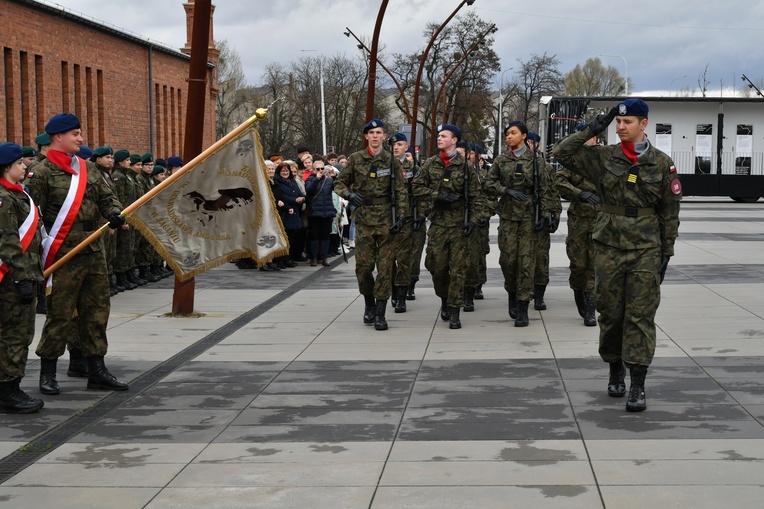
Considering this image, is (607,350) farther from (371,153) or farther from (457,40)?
(457,40)

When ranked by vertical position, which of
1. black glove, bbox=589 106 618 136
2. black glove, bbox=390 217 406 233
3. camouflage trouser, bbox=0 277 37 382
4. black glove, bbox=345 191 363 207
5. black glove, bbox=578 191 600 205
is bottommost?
camouflage trouser, bbox=0 277 37 382

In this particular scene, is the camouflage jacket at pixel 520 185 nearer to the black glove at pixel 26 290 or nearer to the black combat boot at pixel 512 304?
the black combat boot at pixel 512 304

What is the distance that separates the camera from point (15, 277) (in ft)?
24.2

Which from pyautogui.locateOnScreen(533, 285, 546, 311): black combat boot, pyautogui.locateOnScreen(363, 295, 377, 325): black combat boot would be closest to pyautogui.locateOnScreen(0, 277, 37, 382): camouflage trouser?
pyautogui.locateOnScreen(363, 295, 377, 325): black combat boot

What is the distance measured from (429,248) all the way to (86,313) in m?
4.41

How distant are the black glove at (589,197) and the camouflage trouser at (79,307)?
467 cm

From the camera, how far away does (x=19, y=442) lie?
673 centimetres

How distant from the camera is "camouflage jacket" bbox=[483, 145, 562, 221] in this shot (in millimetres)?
11547

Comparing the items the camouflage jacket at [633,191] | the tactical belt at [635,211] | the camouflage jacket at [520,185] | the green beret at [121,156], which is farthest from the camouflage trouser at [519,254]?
the green beret at [121,156]

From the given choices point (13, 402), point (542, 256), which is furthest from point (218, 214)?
point (542, 256)

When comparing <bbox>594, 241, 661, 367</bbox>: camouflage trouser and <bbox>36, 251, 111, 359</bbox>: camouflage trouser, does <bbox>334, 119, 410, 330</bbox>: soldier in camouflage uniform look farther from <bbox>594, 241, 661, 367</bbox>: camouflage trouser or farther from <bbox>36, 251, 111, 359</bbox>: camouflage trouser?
<bbox>594, 241, 661, 367</bbox>: camouflage trouser

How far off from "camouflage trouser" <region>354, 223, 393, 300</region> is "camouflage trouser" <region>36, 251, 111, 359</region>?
12.0 ft

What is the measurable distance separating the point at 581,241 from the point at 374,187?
2.21 meters

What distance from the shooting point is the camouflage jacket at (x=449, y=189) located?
1156 cm
